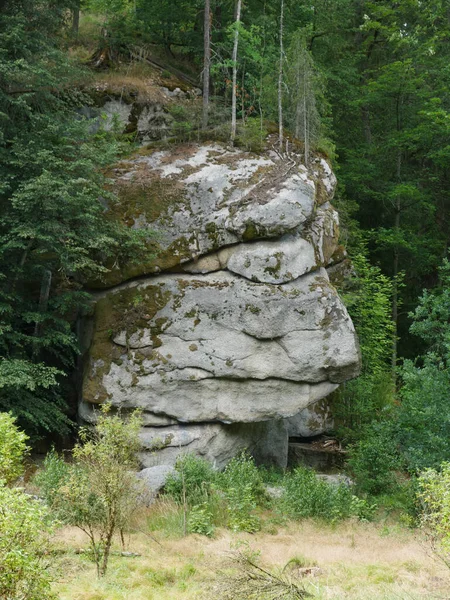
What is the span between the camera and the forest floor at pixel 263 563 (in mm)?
7426

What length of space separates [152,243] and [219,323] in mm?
2580

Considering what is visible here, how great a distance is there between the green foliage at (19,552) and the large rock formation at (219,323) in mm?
8766

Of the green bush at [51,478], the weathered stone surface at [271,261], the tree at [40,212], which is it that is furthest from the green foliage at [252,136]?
the green bush at [51,478]

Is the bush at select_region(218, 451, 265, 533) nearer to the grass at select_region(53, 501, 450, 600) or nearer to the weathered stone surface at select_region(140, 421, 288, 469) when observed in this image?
the grass at select_region(53, 501, 450, 600)

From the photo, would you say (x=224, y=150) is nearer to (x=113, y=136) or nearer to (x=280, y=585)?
(x=113, y=136)

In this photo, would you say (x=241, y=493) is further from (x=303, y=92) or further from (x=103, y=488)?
(x=303, y=92)

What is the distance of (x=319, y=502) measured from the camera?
1251cm

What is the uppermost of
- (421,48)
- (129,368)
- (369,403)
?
(421,48)

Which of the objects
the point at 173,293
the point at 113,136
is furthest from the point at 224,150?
the point at 173,293

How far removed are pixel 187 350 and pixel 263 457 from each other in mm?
4283

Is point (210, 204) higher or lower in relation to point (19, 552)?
higher

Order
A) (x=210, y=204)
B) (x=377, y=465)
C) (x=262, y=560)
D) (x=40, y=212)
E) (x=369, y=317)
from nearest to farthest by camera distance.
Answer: (x=262, y=560), (x=40, y=212), (x=377, y=465), (x=210, y=204), (x=369, y=317)

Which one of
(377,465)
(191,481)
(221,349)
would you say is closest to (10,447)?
(191,481)

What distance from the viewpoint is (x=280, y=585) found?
6465mm
